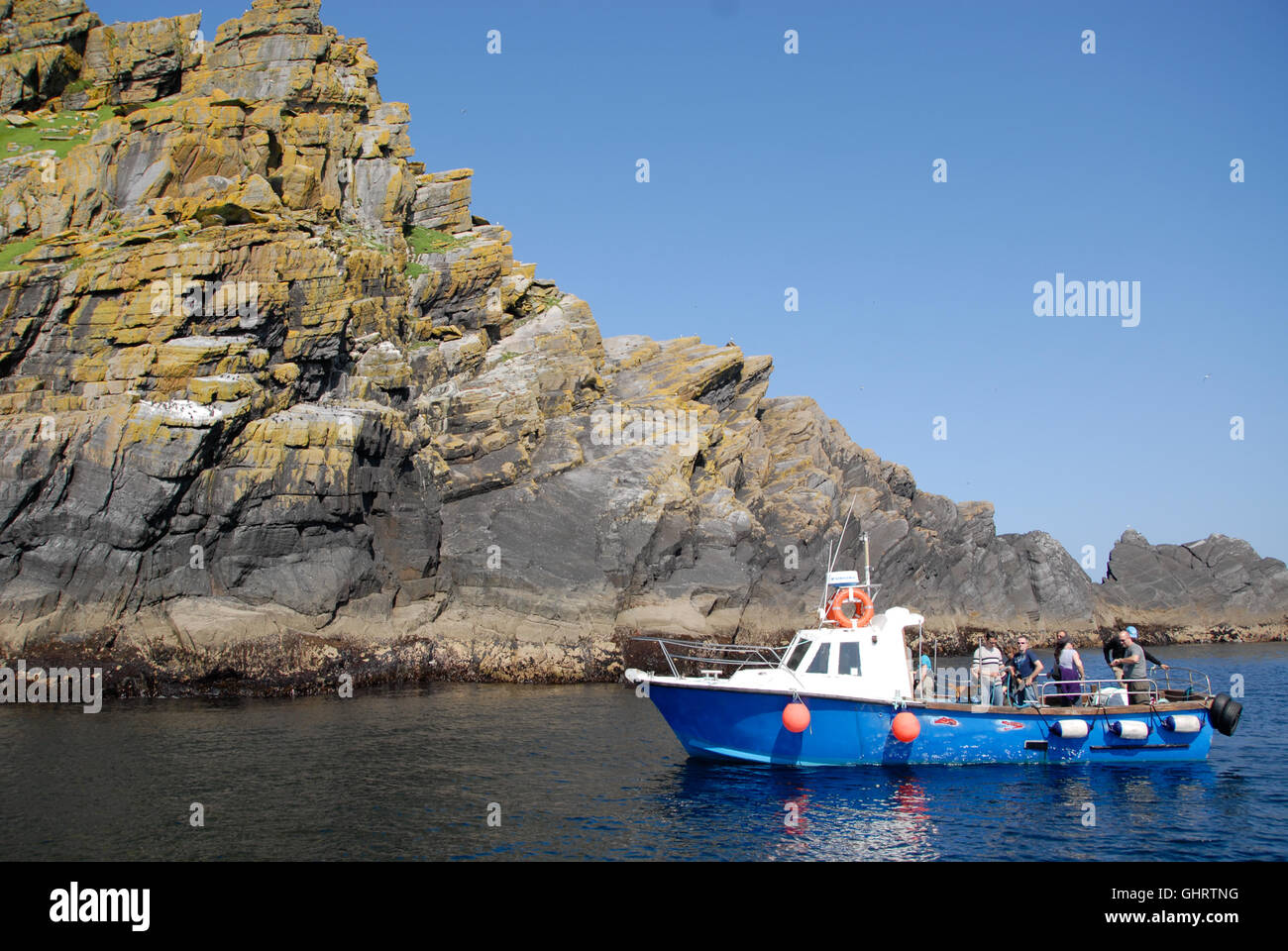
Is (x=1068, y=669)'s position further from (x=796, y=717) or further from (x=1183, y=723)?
(x=796, y=717)

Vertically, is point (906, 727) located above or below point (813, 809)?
above

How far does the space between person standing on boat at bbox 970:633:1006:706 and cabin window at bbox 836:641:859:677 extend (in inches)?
127

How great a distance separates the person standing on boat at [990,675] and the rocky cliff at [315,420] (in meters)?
22.5

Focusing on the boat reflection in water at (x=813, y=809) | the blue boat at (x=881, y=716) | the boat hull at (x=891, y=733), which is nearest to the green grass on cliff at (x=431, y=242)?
the blue boat at (x=881, y=716)

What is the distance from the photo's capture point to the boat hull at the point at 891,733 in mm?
23922

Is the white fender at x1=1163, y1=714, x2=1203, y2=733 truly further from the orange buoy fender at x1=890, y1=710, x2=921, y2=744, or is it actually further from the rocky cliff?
the rocky cliff

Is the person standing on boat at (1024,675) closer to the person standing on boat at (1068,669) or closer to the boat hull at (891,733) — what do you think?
the person standing on boat at (1068,669)

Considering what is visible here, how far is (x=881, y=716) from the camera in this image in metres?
23.9

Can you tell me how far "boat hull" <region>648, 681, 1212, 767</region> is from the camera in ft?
78.5

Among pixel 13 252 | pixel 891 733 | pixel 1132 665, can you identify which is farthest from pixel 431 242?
pixel 1132 665

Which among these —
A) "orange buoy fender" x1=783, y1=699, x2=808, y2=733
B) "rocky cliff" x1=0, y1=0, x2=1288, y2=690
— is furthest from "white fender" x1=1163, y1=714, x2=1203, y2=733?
"rocky cliff" x1=0, y1=0, x2=1288, y2=690

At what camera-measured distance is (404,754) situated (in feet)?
85.9

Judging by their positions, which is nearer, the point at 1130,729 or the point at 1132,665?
the point at 1130,729

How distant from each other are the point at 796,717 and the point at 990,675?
5.54 meters
